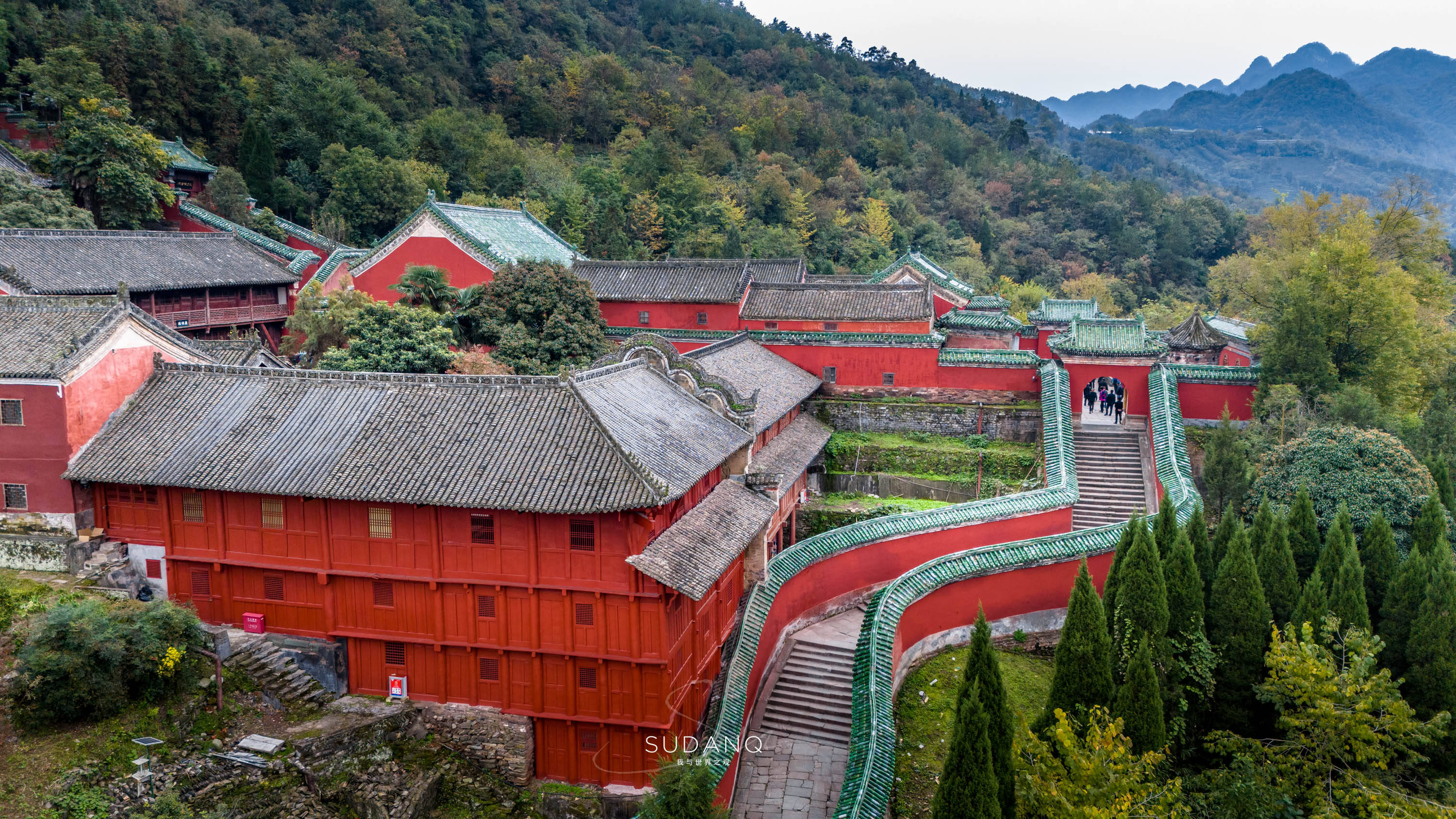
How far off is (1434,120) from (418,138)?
194 m

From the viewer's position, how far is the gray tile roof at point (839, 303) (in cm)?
3164

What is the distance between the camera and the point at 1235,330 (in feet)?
121

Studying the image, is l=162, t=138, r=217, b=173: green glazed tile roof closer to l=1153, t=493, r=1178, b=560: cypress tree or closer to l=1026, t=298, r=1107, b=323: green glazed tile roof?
l=1026, t=298, r=1107, b=323: green glazed tile roof

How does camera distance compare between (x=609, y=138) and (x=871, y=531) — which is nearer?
(x=871, y=531)

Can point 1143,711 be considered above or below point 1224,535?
below

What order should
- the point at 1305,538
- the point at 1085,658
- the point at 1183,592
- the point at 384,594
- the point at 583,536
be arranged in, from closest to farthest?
the point at 1085,658 → the point at 1183,592 → the point at 583,536 → the point at 384,594 → the point at 1305,538

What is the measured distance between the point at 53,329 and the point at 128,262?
12700 mm

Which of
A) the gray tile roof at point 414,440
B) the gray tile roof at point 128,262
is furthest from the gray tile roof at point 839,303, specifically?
the gray tile roof at point 128,262

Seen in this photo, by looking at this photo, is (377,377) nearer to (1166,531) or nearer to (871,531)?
(871,531)

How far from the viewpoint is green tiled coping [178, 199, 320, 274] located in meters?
34.8

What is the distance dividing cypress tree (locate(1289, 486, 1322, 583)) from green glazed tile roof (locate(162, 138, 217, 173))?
40995mm

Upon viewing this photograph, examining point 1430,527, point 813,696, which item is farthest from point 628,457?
point 1430,527

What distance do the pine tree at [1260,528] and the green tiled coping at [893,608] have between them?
3.42ft

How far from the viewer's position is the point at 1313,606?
1342 centimetres
